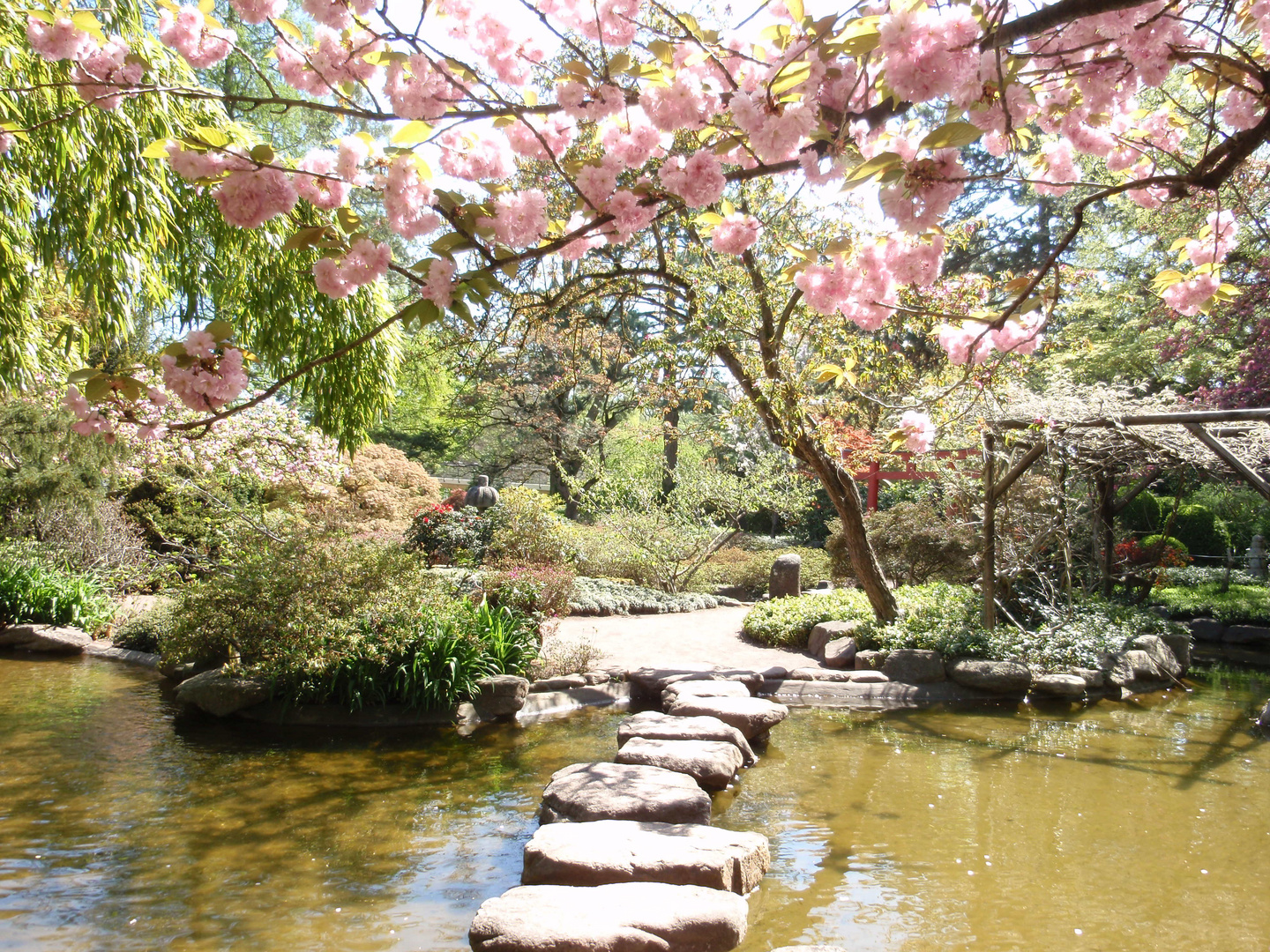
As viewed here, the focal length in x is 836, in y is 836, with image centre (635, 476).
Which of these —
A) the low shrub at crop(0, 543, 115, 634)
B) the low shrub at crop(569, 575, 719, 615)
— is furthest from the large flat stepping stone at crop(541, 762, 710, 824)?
the low shrub at crop(0, 543, 115, 634)

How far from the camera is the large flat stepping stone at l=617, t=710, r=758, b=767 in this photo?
5031 mm

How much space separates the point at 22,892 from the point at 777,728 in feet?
14.7

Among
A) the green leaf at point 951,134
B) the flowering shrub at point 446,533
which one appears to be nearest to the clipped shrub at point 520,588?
the flowering shrub at point 446,533

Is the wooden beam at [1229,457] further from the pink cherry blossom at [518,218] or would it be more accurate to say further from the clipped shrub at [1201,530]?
the clipped shrub at [1201,530]

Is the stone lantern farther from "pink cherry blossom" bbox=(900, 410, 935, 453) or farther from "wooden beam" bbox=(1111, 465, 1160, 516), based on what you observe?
"pink cherry blossom" bbox=(900, 410, 935, 453)

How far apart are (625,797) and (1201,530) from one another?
15.4m

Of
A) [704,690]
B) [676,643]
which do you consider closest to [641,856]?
[704,690]

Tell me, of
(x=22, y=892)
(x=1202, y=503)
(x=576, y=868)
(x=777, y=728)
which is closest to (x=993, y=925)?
(x=576, y=868)

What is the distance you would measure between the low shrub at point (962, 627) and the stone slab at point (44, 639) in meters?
6.82

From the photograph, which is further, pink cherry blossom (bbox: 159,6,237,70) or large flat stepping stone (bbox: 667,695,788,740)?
large flat stepping stone (bbox: 667,695,788,740)

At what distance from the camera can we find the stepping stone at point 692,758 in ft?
15.0

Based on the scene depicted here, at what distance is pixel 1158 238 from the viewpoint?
Answer: 10.5 metres

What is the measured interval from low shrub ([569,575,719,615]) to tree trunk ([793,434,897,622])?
3.49m

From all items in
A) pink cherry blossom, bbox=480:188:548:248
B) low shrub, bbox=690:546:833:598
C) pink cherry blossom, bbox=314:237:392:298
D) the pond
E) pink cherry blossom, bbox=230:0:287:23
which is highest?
pink cherry blossom, bbox=230:0:287:23
